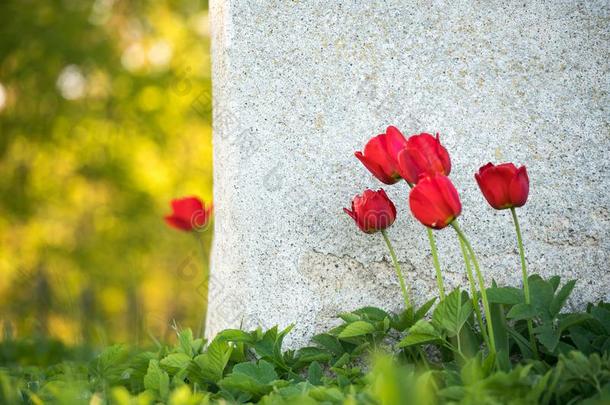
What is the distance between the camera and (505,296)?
4.50 feet

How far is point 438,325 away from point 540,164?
0.58 meters

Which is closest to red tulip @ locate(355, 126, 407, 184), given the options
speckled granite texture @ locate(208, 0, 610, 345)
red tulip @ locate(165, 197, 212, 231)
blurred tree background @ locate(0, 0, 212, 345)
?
speckled granite texture @ locate(208, 0, 610, 345)

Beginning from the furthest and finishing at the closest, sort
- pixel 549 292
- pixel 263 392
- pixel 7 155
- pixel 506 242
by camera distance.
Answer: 1. pixel 7 155
2. pixel 506 242
3. pixel 549 292
4. pixel 263 392

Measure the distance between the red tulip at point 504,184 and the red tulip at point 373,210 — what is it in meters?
0.23

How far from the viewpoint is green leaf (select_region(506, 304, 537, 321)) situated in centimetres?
129

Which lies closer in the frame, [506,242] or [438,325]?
[438,325]

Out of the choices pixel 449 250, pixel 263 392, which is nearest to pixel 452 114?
pixel 449 250

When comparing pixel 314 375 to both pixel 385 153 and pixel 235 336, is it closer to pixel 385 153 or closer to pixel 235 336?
pixel 235 336

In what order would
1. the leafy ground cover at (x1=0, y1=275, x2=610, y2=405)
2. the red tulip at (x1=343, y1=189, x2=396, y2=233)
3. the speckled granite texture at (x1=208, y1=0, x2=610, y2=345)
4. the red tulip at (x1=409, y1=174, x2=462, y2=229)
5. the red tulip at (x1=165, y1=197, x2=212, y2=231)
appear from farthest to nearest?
1. the red tulip at (x1=165, y1=197, x2=212, y2=231)
2. the speckled granite texture at (x1=208, y1=0, x2=610, y2=345)
3. the red tulip at (x1=343, y1=189, x2=396, y2=233)
4. the red tulip at (x1=409, y1=174, x2=462, y2=229)
5. the leafy ground cover at (x1=0, y1=275, x2=610, y2=405)

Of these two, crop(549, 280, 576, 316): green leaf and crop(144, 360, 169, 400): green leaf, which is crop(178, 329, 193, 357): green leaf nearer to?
crop(144, 360, 169, 400): green leaf

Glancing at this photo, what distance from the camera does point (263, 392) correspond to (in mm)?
1257

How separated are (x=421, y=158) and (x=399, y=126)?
1.37ft

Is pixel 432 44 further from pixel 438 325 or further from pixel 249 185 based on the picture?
pixel 438 325

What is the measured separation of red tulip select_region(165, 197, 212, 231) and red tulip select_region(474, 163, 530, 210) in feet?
3.60
